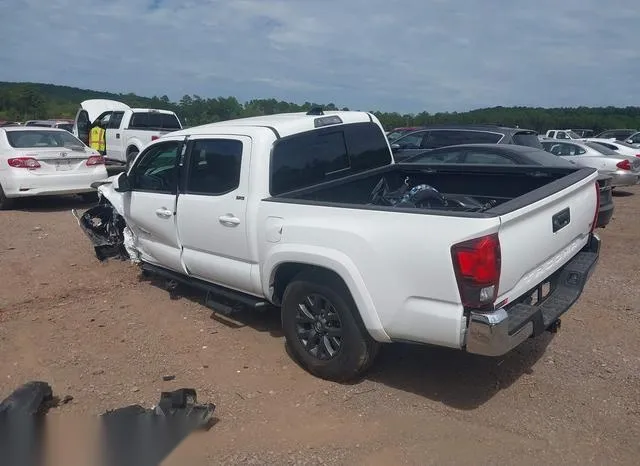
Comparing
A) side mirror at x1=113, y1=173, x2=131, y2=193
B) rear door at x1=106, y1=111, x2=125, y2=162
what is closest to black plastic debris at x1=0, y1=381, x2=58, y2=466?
side mirror at x1=113, y1=173, x2=131, y2=193

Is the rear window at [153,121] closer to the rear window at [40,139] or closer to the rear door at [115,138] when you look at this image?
the rear door at [115,138]

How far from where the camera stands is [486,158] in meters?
8.90

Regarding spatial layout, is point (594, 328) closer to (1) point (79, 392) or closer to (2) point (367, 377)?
(2) point (367, 377)

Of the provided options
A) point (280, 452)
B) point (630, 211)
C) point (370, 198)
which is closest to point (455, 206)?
point (370, 198)

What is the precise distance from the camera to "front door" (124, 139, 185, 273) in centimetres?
532

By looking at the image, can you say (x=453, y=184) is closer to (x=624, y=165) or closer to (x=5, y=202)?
(x=5, y=202)

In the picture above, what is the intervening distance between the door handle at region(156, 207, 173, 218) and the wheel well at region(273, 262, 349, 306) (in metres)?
1.42

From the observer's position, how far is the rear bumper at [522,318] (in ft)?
10.6

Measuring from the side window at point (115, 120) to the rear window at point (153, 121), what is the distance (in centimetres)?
57

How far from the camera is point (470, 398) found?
3920 millimetres

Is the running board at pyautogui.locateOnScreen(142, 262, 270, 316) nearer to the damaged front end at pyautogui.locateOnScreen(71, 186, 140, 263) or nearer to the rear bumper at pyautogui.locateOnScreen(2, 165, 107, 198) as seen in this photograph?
the damaged front end at pyautogui.locateOnScreen(71, 186, 140, 263)

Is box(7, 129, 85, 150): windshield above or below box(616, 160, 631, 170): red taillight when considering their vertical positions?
above

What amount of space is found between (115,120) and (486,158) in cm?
1115

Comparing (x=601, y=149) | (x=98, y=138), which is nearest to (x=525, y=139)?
(x=601, y=149)
